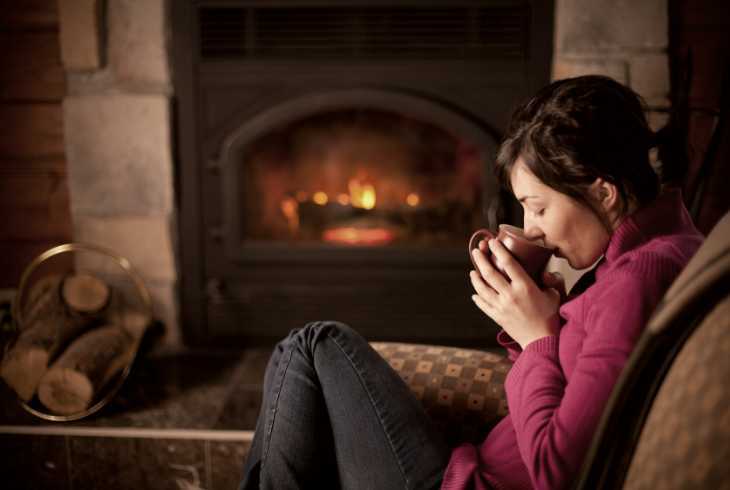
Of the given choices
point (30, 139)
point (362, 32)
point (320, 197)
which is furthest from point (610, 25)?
point (30, 139)

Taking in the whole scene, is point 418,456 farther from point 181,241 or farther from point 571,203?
point 181,241

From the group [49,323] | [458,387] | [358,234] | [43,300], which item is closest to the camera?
[458,387]

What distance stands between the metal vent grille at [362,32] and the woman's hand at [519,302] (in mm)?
1214

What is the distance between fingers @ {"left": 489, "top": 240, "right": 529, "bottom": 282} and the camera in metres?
0.87

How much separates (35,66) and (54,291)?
726 millimetres

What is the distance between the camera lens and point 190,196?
6.70ft

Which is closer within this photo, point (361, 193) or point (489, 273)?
point (489, 273)

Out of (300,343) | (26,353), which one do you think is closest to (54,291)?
(26,353)

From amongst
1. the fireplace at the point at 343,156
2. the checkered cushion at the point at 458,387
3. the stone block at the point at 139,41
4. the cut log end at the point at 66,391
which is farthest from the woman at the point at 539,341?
the stone block at the point at 139,41

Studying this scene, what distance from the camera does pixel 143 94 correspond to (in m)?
1.97

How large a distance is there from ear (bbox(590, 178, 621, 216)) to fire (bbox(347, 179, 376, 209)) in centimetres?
138

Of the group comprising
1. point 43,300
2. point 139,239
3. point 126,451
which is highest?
point 139,239

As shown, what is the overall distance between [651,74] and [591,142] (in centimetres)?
118

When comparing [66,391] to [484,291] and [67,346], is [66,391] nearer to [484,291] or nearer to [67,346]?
[67,346]
